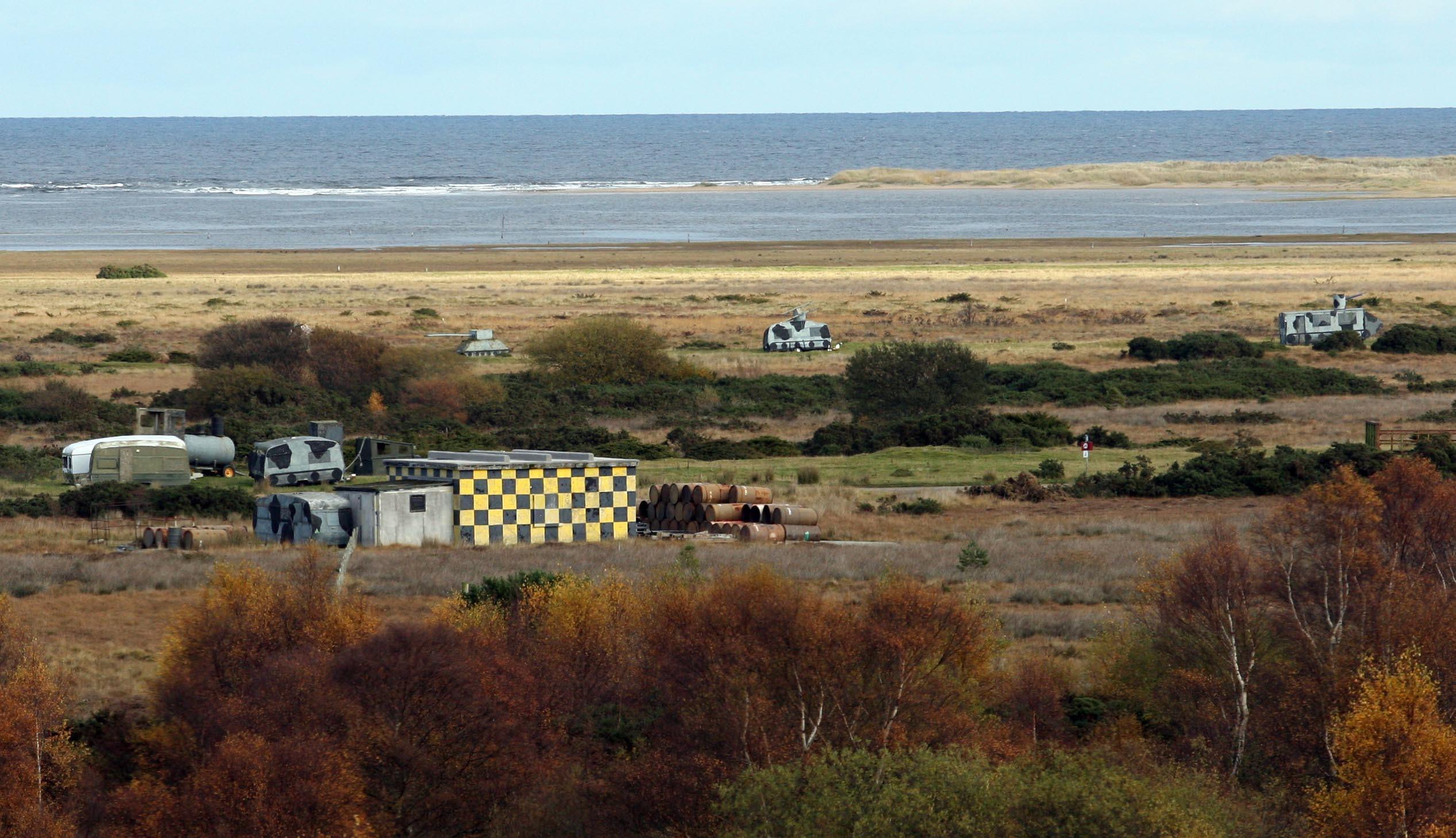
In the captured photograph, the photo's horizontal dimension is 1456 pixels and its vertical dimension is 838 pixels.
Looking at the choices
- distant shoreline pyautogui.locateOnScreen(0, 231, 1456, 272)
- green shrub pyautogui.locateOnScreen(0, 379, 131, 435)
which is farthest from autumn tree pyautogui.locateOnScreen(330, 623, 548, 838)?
distant shoreline pyautogui.locateOnScreen(0, 231, 1456, 272)

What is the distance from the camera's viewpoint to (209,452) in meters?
40.4

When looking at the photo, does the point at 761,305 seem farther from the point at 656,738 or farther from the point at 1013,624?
the point at 656,738

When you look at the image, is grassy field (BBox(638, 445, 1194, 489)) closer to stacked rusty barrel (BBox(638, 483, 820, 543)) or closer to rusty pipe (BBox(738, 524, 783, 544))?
stacked rusty barrel (BBox(638, 483, 820, 543))

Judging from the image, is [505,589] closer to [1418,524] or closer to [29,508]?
[1418,524]

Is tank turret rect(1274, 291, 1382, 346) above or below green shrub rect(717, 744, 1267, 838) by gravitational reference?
above

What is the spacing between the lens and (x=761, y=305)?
83.1m

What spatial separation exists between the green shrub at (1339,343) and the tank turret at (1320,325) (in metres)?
0.40

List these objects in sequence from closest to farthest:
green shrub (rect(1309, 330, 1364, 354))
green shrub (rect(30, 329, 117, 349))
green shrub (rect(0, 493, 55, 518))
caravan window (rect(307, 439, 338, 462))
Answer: green shrub (rect(0, 493, 55, 518)) < caravan window (rect(307, 439, 338, 462)) < green shrub (rect(1309, 330, 1364, 354)) < green shrub (rect(30, 329, 117, 349))

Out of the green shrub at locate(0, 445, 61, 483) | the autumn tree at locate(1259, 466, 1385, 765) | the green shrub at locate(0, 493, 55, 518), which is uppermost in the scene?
the autumn tree at locate(1259, 466, 1385, 765)

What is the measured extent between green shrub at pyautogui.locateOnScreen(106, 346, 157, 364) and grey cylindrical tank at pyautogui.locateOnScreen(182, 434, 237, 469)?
73.5 ft

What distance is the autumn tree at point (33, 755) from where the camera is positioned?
1616 centimetres

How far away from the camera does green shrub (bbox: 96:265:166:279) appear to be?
9725cm

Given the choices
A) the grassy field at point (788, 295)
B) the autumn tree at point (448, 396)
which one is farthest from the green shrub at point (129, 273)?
the autumn tree at point (448, 396)

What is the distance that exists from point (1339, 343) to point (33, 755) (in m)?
57.6
